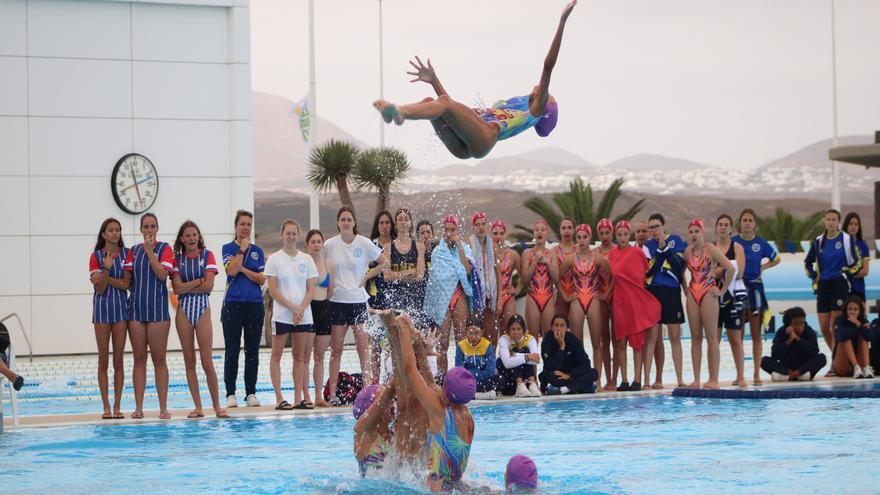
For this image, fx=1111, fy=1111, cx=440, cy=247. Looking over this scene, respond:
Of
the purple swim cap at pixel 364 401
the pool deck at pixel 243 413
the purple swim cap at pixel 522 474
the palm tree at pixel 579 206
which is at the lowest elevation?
the pool deck at pixel 243 413

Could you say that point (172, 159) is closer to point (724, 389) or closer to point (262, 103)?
point (724, 389)

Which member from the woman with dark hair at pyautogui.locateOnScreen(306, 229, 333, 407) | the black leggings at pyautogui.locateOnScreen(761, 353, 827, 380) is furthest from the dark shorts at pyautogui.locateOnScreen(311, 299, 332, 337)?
the black leggings at pyautogui.locateOnScreen(761, 353, 827, 380)

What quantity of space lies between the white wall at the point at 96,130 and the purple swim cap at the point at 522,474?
12764mm

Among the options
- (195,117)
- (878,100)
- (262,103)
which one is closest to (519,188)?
(878,100)

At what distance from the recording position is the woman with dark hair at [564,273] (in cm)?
1128

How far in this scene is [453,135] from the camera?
662cm

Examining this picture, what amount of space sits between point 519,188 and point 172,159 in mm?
71353

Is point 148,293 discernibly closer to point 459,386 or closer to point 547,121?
point 547,121

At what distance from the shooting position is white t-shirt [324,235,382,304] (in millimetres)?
10500

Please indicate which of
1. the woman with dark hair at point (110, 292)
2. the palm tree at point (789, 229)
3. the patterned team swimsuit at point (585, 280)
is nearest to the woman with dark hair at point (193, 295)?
the woman with dark hair at point (110, 292)

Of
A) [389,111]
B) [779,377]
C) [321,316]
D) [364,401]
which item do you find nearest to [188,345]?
[321,316]

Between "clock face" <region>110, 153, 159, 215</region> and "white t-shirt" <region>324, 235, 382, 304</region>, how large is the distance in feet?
28.0

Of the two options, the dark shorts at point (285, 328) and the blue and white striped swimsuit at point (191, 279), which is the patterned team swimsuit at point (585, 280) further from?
the blue and white striped swimsuit at point (191, 279)

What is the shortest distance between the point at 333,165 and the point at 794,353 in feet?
59.0
